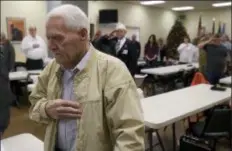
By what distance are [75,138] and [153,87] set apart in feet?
17.0

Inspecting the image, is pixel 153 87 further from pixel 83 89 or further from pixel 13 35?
pixel 83 89

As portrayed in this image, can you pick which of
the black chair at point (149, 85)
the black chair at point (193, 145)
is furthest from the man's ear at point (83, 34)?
the black chair at point (149, 85)

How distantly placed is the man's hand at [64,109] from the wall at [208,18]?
1344cm

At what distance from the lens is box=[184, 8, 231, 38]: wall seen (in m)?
13.2

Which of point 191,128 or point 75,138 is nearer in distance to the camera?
point 75,138

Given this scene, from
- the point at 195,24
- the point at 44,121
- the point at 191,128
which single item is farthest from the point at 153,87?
the point at 195,24

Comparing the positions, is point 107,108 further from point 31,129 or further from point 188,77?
point 188,77

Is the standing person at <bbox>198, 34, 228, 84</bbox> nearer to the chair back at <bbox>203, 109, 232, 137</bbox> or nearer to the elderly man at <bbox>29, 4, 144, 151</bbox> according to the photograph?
the chair back at <bbox>203, 109, 232, 137</bbox>

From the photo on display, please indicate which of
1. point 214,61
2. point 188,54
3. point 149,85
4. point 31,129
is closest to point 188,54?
point 188,54

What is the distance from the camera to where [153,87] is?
245 inches

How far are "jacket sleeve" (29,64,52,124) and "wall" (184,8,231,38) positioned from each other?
43.7 feet

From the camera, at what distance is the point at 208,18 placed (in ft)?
45.3

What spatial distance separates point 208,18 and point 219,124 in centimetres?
1232

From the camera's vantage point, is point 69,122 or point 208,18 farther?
point 208,18
